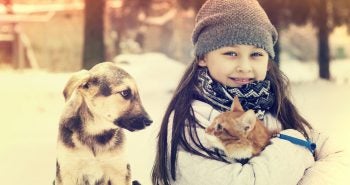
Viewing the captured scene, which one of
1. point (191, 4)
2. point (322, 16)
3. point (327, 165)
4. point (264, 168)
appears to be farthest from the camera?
point (322, 16)

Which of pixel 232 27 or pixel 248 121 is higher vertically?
pixel 232 27

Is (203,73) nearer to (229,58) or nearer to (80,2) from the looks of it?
(229,58)

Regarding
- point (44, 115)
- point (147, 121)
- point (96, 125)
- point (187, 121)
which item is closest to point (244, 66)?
point (187, 121)

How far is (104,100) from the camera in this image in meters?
1.72

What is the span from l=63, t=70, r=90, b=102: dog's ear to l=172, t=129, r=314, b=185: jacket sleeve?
395mm

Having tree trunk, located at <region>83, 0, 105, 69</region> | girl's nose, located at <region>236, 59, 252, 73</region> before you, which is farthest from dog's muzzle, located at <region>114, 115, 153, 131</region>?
girl's nose, located at <region>236, 59, 252, 73</region>

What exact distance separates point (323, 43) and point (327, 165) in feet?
1.57

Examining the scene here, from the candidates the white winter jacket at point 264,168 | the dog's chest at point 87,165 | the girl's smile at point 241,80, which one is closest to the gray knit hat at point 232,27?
the girl's smile at point 241,80

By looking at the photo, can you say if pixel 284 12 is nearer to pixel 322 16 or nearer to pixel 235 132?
pixel 322 16

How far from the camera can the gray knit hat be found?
171 cm

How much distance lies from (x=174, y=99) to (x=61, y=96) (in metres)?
0.37

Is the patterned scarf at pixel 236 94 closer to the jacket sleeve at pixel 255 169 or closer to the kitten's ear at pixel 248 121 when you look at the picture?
the kitten's ear at pixel 248 121

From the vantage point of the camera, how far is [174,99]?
71.7 inches

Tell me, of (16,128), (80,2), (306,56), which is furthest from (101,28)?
(306,56)
